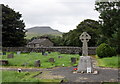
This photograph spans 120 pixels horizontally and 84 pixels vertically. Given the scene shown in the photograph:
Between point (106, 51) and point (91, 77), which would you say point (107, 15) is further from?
point (91, 77)

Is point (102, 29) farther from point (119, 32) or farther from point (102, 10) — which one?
point (119, 32)

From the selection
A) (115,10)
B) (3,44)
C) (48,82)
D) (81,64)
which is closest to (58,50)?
(3,44)

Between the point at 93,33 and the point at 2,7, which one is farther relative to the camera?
the point at 93,33

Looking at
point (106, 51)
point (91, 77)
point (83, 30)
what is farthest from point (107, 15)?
point (91, 77)

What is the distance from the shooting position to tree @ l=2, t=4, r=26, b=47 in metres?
37.4

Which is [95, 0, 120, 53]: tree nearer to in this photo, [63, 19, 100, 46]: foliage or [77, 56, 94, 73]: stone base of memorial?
[63, 19, 100, 46]: foliage

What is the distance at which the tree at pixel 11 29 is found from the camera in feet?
123

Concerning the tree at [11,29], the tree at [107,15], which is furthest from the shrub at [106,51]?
the tree at [11,29]

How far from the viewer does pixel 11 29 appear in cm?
3912

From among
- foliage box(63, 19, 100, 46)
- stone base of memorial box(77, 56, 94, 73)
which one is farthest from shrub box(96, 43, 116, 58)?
foliage box(63, 19, 100, 46)

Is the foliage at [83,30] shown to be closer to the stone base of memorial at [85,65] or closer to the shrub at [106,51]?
the shrub at [106,51]

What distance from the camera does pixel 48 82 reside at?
843 cm

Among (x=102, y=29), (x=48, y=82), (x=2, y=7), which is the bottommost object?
(x=48, y=82)

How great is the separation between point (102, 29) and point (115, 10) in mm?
4941
